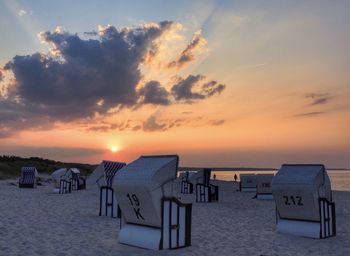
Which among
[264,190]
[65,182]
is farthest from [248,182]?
[65,182]

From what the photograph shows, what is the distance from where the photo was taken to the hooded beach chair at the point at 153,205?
956 cm

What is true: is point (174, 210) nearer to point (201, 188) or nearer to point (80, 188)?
point (201, 188)

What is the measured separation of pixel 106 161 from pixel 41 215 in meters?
5.28

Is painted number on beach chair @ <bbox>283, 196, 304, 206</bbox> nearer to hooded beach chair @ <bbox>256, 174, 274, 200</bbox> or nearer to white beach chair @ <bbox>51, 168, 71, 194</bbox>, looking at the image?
hooded beach chair @ <bbox>256, 174, 274, 200</bbox>

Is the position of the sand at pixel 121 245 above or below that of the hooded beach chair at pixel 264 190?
below

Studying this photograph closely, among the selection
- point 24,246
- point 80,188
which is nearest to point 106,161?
point 24,246

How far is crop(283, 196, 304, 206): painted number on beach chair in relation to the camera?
12381 millimetres

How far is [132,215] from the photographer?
34.0 feet

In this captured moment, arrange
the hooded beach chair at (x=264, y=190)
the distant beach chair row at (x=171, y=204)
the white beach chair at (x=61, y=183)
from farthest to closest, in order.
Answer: the white beach chair at (x=61, y=183), the hooded beach chair at (x=264, y=190), the distant beach chair row at (x=171, y=204)

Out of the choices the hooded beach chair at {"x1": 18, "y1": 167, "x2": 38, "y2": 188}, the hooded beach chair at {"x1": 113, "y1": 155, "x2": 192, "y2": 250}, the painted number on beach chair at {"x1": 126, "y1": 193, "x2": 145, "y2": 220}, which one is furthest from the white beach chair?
the painted number on beach chair at {"x1": 126, "y1": 193, "x2": 145, "y2": 220}

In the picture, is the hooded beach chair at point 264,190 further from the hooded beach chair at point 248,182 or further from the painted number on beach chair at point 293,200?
the painted number on beach chair at point 293,200

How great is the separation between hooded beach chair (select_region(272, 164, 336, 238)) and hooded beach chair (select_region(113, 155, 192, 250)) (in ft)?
12.4

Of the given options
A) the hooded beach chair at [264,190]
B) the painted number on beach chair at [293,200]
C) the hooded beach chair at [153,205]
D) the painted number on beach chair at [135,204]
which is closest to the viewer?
the hooded beach chair at [153,205]

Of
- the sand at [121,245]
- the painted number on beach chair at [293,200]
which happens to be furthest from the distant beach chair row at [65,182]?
the painted number on beach chair at [293,200]
